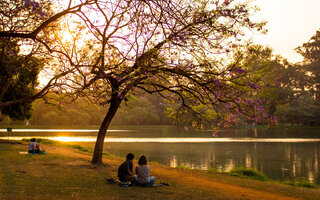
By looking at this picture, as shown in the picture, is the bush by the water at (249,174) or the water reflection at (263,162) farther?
the water reflection at (263,162)

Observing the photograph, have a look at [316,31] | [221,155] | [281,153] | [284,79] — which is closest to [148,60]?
[221,155]

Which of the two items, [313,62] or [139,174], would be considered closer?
[139,174]

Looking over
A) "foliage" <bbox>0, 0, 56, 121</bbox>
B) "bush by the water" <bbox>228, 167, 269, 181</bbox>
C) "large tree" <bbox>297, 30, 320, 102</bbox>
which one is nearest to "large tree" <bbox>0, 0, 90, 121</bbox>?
"foliage" <bbox>0, 0, 56, 121</bbox>

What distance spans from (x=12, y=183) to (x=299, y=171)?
64.7 feet

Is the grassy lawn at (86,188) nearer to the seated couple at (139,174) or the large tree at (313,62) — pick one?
the seated couple at (139,174)

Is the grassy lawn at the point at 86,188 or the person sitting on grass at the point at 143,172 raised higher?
the person sitting on grass at the point at 143,172

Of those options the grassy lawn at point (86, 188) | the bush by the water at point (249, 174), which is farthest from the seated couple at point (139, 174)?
the bush by the water at point (249, 174)

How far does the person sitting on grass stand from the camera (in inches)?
451

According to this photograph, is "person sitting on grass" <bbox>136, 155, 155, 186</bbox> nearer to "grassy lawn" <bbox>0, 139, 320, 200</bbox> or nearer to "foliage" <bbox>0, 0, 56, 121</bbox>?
"grassy lawn" <bbox>0, 139, 320, 200</bbox>

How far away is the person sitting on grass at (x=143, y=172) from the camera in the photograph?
11.4 metres

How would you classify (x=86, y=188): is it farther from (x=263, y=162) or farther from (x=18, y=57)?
(x=263, y=162)

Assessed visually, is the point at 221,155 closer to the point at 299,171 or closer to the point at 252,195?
the point at 299,171

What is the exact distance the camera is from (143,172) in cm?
1152

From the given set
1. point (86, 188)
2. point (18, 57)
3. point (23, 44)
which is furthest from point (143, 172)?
point (18, 57)
